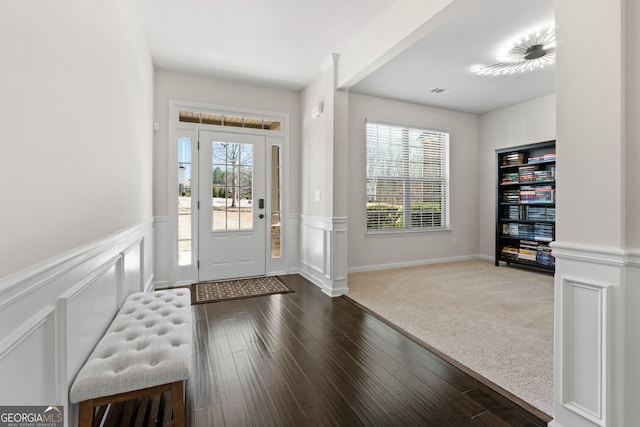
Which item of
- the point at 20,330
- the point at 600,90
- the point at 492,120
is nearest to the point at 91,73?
the point at 20,330

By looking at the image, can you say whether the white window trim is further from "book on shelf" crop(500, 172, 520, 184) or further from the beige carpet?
"book on shelf" crop(500, 172, 520, 184)

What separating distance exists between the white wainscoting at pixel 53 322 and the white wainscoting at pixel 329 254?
92.1 inches

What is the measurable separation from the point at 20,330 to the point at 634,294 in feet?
7.13

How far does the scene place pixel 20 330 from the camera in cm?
84

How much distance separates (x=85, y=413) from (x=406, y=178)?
4.90 m

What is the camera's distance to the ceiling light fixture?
2985 millimetres

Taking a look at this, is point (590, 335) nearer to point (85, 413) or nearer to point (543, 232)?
point (85, 413)

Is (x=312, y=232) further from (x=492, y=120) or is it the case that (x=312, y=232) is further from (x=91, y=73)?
(x=492, y=120)

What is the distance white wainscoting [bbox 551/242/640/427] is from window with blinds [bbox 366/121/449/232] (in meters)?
3.51

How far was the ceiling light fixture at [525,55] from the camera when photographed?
9.79 ft

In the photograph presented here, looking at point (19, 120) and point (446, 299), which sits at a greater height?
point (19, 120)

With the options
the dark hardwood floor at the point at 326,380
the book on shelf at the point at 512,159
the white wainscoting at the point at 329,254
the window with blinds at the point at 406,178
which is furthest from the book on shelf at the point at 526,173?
the dark hardwood floor at the point at 326,380

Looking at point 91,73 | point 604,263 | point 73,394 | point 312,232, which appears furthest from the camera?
point 312,232

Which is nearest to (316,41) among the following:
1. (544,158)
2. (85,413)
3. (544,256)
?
(85,413)
